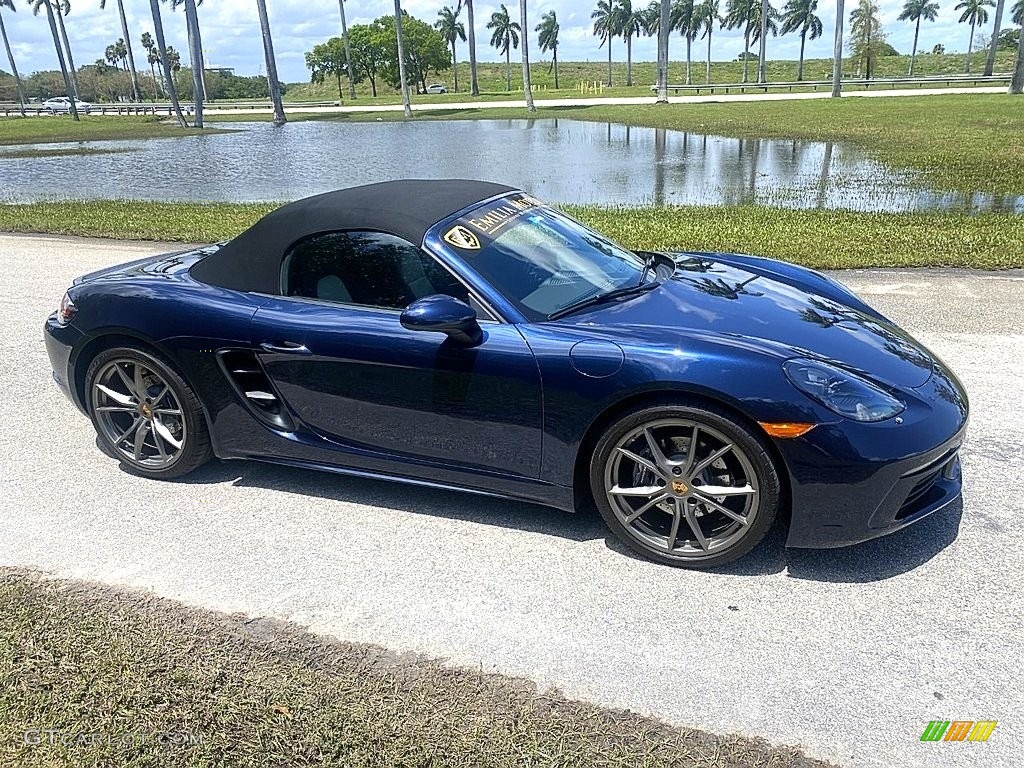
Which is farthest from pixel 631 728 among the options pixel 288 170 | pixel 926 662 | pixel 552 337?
pixel 288 170

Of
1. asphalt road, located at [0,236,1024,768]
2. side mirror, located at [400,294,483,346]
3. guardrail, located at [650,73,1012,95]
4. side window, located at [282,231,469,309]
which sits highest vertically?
guardrail, located at [650,73,1012,95]

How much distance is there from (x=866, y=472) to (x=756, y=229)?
7.56m

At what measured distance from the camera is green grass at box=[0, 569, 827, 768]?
2.20m

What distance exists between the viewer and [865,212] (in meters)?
10.9

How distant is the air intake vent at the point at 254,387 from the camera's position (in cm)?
358

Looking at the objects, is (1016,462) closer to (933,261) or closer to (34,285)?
(933,261)

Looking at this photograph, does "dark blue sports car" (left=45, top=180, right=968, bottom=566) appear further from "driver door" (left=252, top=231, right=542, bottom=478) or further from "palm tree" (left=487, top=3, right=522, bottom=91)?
"palm tree" (left=487, top=3, right=522, bottom=91)

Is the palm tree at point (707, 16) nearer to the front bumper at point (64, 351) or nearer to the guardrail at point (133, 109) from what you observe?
the guardrail at point (133, 109)

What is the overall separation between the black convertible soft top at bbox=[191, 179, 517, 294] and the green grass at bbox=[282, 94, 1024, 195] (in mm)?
12092

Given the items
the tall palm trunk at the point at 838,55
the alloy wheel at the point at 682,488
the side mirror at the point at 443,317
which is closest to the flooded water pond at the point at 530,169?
the alloy wheel at the point at 682,488

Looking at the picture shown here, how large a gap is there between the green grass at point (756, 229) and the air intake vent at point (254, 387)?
6.02m

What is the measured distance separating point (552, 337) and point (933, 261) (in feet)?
20.5

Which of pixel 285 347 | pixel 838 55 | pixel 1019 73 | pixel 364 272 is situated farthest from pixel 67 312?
pixel 838 55

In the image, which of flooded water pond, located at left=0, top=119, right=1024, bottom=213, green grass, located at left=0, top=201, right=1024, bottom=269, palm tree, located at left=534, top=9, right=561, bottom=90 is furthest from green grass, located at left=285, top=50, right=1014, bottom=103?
green grass, located at left=0, top=201, right=1024, bottom=269
